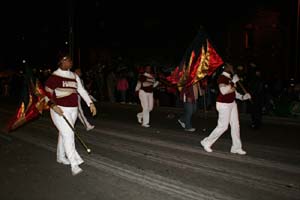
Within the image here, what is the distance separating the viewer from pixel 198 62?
955 cm

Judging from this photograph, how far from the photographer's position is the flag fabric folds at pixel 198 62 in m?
9.26

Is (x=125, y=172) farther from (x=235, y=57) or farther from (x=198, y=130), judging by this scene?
(x=235, y=57)

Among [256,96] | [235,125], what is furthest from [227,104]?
[256,96]

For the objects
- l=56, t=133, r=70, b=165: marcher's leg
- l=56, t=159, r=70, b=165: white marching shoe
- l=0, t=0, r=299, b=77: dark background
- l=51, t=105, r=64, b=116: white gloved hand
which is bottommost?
l=56, t=159, r=70, b=165: white marching shoe

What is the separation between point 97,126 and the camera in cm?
1188

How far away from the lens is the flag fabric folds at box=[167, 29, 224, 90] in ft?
30.4

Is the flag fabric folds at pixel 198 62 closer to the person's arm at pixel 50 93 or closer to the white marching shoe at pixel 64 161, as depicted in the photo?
the white marching shoe at pixel 64 161

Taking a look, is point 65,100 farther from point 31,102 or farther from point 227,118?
point 227,118

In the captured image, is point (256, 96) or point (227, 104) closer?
point (227, 104)

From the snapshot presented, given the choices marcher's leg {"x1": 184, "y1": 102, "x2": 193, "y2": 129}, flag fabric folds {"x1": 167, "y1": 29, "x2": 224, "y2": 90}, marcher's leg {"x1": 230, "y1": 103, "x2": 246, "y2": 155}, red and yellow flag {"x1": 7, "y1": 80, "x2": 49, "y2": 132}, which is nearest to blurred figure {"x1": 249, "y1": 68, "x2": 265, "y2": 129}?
marcher's leg {"x1": 184, "y1": 102, "x2": 193, "y2": 129}

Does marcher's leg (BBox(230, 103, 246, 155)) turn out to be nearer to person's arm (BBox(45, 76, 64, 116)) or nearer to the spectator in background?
person's arm (BBox(45, 76, 64, 116))

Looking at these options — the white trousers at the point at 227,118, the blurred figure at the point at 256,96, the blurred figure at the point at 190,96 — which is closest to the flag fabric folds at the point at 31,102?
the white trousers at the point at 227,118

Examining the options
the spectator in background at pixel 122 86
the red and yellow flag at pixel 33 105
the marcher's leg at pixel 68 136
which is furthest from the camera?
the spectator in background at pixel 122 86

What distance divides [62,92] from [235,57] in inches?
872
